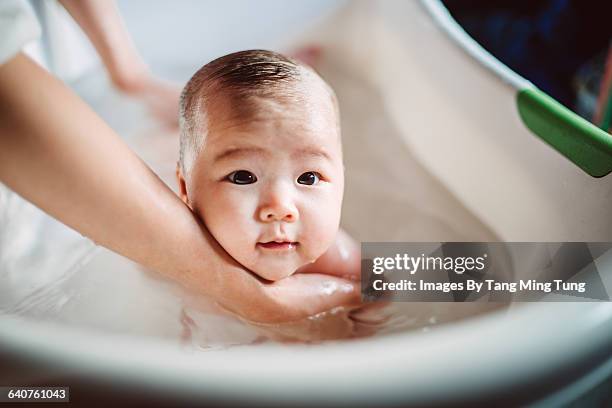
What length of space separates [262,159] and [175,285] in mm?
134

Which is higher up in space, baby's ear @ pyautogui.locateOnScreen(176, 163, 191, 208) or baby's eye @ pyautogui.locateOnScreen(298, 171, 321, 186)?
baby's ear @ pyautogui.locateOnScreen(176, 163, 191, 208)

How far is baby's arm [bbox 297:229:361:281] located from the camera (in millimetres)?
587

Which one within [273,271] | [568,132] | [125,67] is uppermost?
[125,67]

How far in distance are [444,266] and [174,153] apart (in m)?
0.28

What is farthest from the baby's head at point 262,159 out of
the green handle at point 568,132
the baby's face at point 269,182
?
the green handle at point 568,132

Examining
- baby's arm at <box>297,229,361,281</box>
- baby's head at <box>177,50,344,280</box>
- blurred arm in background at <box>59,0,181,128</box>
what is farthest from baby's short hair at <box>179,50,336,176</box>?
blurred arm in background at <box>59,0,181,128</box>

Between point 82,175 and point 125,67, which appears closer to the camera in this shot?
point 82,175

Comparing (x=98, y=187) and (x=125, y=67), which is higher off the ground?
(x=125, y=67)

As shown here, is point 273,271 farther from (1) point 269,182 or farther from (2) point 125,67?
(2) point 125,67

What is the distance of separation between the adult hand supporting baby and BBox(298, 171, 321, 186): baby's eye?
7 centimetres

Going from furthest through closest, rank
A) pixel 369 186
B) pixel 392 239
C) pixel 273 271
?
pixel 369 186 < pixel 392 239 < pixel 273 271

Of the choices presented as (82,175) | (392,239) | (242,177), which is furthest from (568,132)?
(82,175)

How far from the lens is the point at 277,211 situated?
1.48 feet

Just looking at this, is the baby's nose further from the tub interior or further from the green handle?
the green handle
